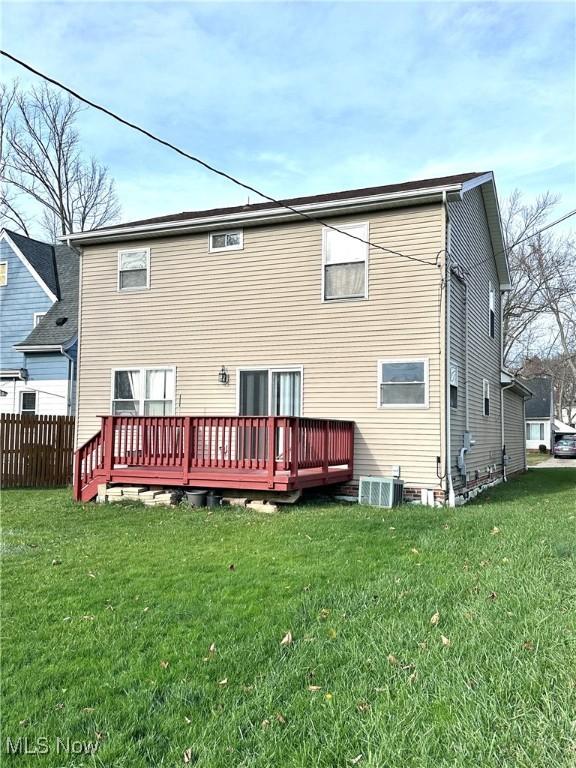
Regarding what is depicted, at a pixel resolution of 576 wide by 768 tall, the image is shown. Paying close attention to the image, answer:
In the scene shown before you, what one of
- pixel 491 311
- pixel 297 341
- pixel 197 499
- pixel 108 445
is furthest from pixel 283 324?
pixel 491 311

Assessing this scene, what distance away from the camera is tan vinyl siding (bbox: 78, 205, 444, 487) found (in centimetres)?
1005

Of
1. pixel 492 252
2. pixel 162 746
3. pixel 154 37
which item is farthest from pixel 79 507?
pixel 492 252

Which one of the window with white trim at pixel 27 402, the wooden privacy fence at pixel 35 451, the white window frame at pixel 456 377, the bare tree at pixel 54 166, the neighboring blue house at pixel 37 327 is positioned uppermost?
the bare tree at pixel 54 166

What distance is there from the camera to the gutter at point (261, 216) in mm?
9836

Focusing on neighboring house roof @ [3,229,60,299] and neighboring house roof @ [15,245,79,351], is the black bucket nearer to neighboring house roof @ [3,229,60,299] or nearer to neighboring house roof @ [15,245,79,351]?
neighboring house roof @ [15,245,79,351]

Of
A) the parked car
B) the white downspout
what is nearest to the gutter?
the white downspout

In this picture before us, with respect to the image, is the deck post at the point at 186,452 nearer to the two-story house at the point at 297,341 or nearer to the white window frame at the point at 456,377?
the two-story house at the point at 297,341

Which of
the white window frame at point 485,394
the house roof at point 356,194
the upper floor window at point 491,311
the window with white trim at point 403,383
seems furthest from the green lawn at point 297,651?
the upper floor window at point 491,311

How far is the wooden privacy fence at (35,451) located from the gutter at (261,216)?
415 centimetres

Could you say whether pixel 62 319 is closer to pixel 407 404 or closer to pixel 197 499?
pixel 197 499

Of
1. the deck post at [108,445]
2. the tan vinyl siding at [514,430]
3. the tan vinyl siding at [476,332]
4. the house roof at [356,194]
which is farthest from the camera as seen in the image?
the tan vinyl siding at [514,430]

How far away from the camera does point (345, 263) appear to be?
10711mm

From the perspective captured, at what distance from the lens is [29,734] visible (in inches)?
101

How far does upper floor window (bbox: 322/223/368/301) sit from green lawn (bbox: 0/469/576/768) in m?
5.42
